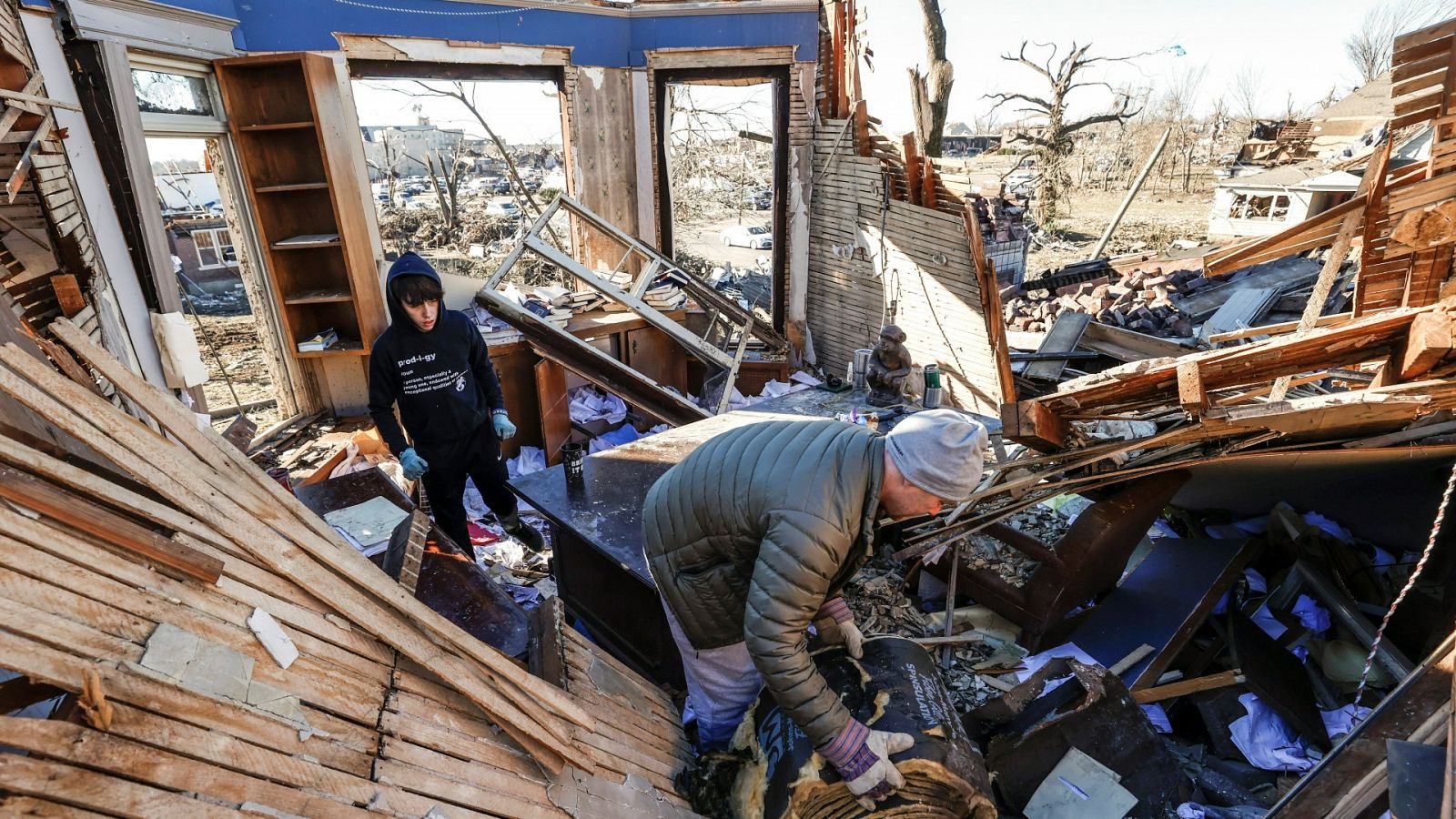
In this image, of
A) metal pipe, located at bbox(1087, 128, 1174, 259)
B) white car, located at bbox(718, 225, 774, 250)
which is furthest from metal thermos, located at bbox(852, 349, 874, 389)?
white car, located at bbox(718, 225, 774, 250)

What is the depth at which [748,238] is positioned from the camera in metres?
17.8

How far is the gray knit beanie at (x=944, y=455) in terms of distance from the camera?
2.01 metres

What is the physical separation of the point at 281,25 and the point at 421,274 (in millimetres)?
4185

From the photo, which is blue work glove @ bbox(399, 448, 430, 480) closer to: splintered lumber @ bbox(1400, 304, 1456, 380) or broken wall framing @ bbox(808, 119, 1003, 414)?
splintered lumber @ bbox(1400, 304, 1456, 380)

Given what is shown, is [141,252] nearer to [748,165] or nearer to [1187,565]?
[1187,565]

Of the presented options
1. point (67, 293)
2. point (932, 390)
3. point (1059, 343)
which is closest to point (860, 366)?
point (932, 390)

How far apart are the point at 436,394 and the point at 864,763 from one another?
3.13 meters

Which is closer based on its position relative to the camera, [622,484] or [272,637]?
[272,637]

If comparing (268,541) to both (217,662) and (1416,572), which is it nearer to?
(217,662)

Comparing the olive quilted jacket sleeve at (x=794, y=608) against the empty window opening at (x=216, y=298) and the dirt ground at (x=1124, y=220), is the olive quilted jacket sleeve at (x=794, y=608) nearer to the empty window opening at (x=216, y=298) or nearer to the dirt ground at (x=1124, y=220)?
the empty window opening at (x=216, y=298)

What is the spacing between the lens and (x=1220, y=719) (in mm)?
3154

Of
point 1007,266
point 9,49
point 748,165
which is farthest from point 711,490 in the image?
point 748,165

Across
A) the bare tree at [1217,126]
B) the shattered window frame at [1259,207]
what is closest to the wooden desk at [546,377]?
the shattered window frame at [1259,207]

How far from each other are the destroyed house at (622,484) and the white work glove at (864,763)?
0.08 meters
